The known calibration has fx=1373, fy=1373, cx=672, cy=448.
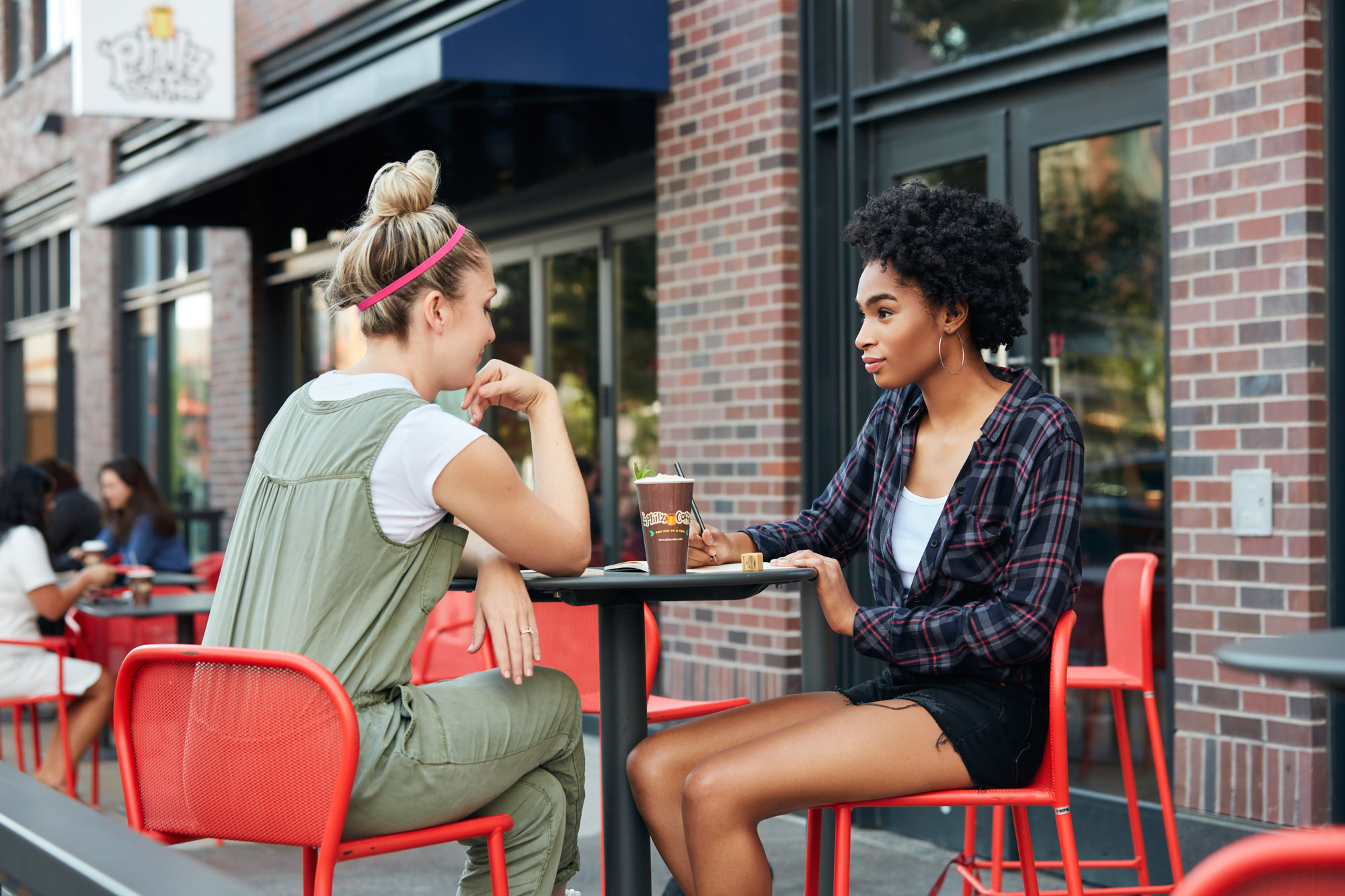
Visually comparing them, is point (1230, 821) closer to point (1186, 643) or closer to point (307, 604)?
point (1186, 643)

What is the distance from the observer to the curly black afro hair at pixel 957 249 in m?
2.67

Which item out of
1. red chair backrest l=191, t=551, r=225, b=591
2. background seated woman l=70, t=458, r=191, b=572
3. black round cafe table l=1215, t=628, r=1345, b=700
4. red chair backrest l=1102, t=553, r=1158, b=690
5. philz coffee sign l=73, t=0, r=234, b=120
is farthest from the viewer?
philz coffee sign l=73, t=0, r=234, b=120

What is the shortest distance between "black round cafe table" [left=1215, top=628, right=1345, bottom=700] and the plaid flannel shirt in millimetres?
1031

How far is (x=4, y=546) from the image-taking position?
5.50m

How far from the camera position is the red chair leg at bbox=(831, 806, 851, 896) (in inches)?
92.4

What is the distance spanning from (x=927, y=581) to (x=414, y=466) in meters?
1.02

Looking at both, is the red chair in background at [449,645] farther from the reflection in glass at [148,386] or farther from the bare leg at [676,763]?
the reflection in glass at [148,386]

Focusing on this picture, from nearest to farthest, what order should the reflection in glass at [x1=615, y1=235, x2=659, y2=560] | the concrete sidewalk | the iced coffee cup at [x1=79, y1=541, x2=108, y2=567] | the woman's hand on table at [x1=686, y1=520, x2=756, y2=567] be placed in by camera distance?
1. the woman's hand on table at [x1=686, y1=520, x2=756, y2=567]
2. the concrete sidewalk
3. the iced coffee cup at [x1=79, y1=541, x2=108, y2=567]
4. the reflection in glass at [x1=615, y1=235, x2=659, y2=560]

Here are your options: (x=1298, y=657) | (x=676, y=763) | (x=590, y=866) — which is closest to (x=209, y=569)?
(x=590, y=866)

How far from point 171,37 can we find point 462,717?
7204 mm

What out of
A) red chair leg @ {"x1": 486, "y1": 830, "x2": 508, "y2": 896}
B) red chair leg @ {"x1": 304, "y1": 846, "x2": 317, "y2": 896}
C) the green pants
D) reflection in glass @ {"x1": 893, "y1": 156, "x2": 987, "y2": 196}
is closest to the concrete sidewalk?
red chair leg @ {"x1": 304, "y1": 846, "x2": 317, "y2": 896}

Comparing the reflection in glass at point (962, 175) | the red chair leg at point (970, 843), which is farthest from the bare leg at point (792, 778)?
the reflection in glass at point (962, 175)

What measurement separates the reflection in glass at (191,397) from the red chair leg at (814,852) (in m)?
8.29

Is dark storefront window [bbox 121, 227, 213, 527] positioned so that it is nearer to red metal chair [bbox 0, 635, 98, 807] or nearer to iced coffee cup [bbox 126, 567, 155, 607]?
iced coffee cup [bbox 126, 567, 155, 607]
